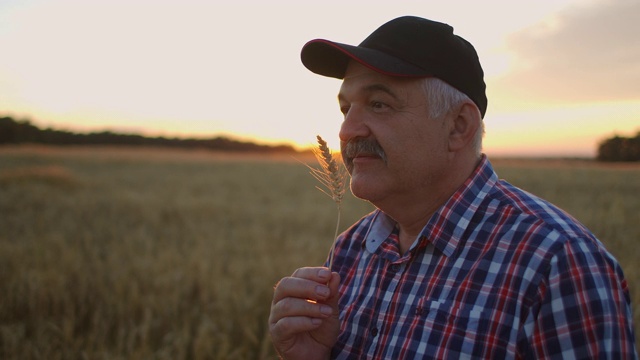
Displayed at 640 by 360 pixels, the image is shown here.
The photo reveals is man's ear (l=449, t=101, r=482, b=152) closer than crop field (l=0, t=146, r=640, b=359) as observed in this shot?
Yes

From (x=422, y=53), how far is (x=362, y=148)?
41 centimetres

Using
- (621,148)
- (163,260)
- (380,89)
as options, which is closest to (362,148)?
(380,89)

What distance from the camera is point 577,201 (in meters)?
10.2

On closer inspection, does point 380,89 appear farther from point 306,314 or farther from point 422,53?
point 306,314

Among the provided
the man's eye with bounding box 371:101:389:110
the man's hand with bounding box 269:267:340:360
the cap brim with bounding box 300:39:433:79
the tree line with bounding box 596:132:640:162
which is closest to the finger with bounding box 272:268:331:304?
the man's hand with bounding box 269:267:340:360

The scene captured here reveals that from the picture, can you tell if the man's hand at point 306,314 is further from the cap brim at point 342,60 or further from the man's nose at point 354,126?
the cap brim at point 342,60

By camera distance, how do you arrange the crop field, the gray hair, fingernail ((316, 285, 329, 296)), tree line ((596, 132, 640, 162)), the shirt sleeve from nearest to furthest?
the shirt sleeve → fingernail ((316, 285, 329, 296)) → the gray hair → the crop field → tree line ((596, 132, 640, 162))

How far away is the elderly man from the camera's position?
1.43 m

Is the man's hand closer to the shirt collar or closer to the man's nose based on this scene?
the shirt collar

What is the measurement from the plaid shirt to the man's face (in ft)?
0.55

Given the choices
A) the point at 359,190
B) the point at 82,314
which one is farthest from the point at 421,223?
the point at 82,314

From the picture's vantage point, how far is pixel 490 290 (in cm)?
155

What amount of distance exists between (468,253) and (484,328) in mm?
271

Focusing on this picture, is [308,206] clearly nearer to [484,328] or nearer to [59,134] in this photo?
[484,328]
